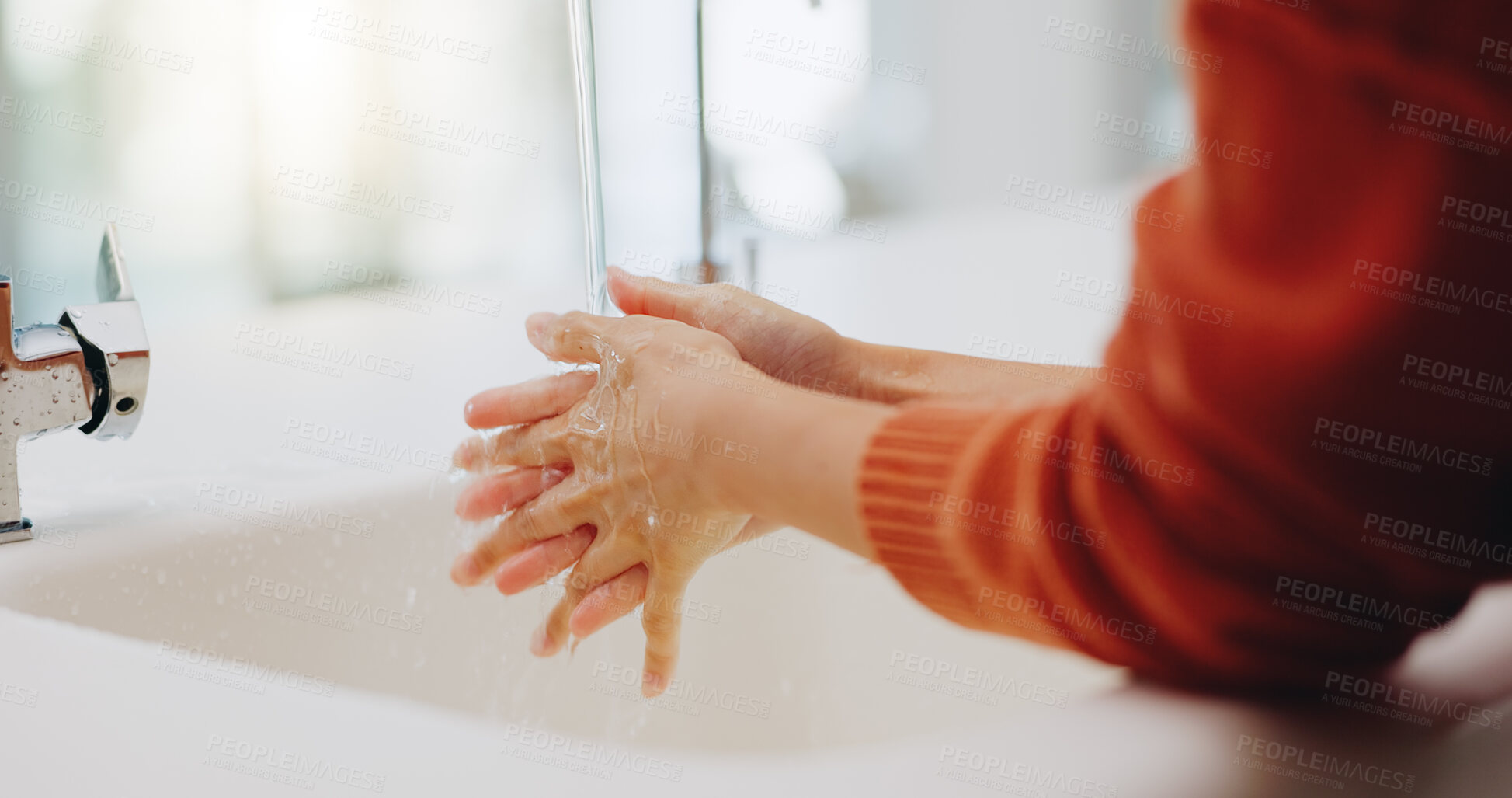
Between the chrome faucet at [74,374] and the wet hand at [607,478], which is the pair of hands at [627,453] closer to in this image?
the wet hand at [607,478]

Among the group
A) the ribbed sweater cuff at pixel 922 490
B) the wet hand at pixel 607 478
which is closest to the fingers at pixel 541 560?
the wet hand at pixel 607 478

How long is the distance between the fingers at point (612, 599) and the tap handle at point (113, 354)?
238 millimetres

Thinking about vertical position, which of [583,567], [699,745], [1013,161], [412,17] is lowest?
[699,745]

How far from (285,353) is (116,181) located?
2.23 feet

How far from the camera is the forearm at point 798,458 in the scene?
0.40m

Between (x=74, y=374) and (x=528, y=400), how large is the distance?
22 cm

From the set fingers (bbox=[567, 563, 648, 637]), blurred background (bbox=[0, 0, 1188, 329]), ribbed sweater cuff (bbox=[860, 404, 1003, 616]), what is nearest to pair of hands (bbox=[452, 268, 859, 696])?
fingers (bbox=[567, 563, 648, 637])

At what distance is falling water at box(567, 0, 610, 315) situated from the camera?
2.29 feet

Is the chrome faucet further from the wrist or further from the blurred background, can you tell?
the blurred background

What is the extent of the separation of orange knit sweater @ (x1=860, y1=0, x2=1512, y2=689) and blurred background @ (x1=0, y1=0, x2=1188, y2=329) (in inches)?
33.6

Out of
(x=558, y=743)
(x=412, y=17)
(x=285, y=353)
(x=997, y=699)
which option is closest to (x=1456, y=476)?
(x=558, y=743)

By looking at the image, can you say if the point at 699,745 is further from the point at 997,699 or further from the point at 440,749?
the point at 440,749

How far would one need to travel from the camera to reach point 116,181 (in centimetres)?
139

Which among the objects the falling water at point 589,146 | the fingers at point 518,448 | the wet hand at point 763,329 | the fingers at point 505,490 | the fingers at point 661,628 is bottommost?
the fingers at point 661,628
